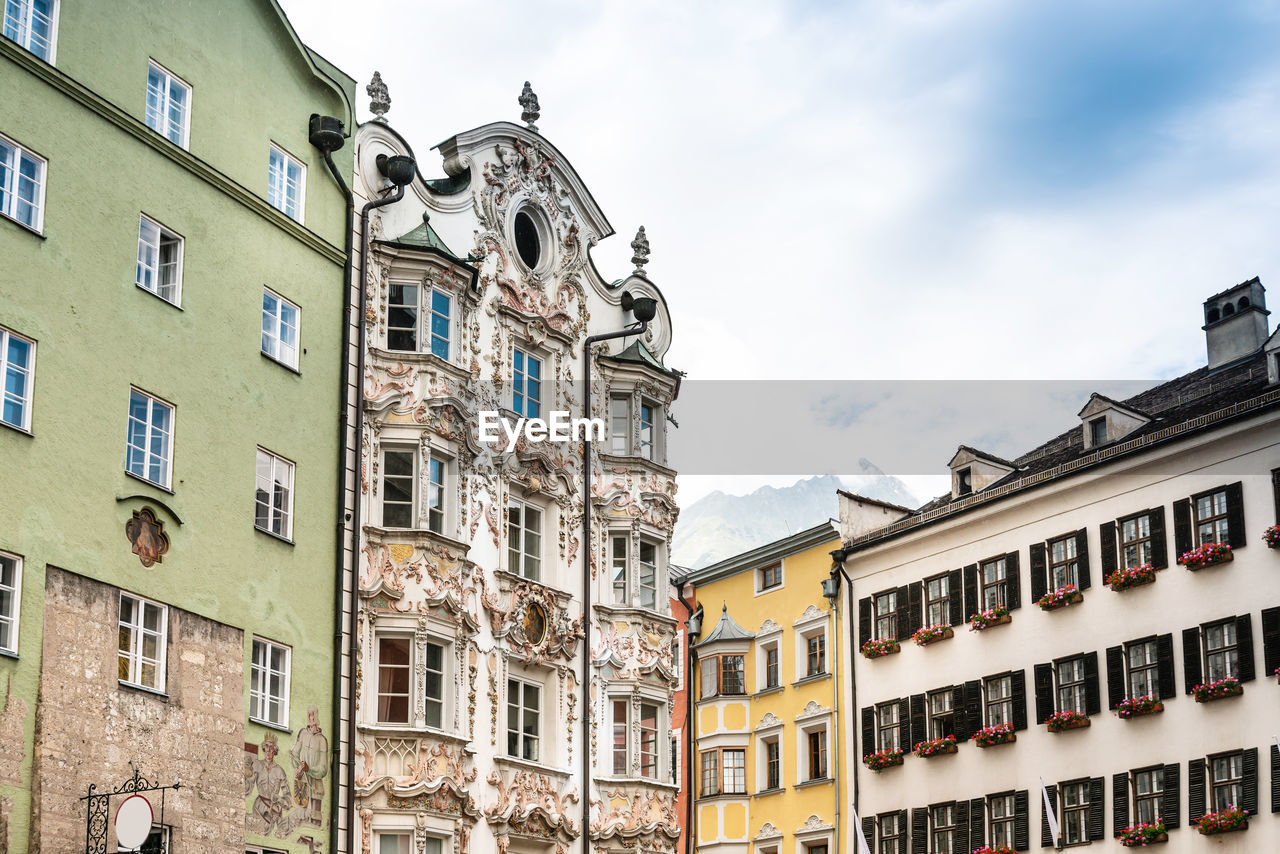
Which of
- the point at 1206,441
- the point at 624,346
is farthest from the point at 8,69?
the point at 1206,441

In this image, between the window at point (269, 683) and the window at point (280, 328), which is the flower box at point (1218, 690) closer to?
the window at point (269, 683)

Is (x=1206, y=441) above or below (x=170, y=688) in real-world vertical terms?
above

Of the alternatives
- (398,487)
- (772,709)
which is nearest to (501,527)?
(398,487)

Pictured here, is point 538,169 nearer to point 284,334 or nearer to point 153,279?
point 284,334

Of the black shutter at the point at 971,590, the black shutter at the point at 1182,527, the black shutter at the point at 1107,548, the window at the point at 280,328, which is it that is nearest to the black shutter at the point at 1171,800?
the black shutter at the point at 1182,527

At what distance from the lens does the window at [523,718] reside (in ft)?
119

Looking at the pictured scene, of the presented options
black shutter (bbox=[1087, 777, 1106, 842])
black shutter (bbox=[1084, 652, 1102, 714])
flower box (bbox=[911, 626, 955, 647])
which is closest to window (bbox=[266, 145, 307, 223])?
black shutter (bbox=[1084, 652, 1102, 714])

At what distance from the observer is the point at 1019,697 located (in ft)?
153

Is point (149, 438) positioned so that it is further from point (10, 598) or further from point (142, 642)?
point (10, 598)

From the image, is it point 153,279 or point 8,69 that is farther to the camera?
point 153,279

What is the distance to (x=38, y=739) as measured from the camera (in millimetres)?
24938

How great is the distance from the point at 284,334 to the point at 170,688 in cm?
709

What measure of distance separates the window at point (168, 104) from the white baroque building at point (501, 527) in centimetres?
497

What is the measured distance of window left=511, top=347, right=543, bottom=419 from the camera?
124 ft
